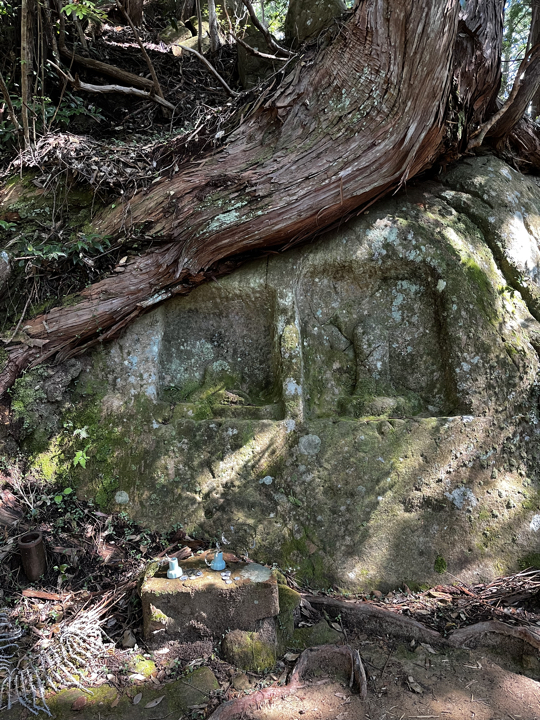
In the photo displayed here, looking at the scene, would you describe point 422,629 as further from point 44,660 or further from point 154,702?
point 44,660

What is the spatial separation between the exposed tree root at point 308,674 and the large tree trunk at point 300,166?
2.97 m

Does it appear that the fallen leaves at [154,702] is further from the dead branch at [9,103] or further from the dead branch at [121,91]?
the dead branch at [121,91]

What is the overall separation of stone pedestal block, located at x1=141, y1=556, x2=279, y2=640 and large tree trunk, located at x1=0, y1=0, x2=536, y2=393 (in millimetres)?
2283

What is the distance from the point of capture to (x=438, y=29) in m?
3.70

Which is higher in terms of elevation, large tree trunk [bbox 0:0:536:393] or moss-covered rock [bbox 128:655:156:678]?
large tree trunk [bbox 0:0:536:393]

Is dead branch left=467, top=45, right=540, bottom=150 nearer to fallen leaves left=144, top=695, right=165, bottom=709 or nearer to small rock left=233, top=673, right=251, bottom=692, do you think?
small rock left=233, top=673, right=251, bottom=692

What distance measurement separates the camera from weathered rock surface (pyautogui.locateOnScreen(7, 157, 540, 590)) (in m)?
3.60

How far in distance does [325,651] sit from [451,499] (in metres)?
1.47

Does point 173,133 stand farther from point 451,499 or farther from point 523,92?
point 451,499

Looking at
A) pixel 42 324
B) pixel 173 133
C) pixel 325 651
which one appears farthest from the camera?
pixel 173 133

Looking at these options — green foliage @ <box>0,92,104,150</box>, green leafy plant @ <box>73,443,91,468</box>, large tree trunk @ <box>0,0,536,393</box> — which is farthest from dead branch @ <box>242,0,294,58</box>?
green leafy plant @ <box>73,443,91,468</box>

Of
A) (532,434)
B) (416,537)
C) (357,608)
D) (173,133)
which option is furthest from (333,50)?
(357,608)

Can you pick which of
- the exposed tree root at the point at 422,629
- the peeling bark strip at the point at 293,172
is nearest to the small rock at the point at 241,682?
the exposed tree root at the point at 422,629

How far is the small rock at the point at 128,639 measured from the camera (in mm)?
2963
